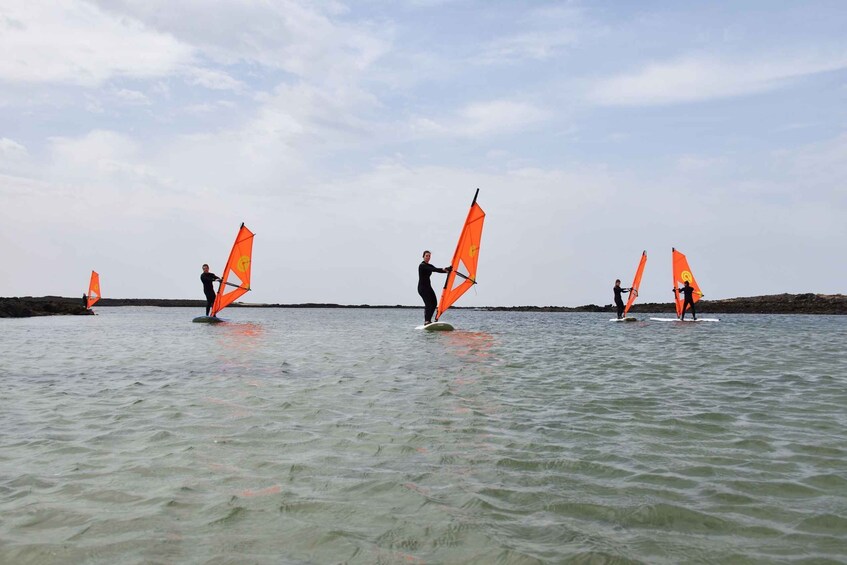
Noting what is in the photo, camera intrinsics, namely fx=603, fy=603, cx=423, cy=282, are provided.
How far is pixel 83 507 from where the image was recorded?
11.5ft

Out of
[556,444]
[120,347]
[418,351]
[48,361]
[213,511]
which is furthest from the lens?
[120,347]

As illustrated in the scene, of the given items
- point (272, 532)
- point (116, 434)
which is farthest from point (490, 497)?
point (116, 434)

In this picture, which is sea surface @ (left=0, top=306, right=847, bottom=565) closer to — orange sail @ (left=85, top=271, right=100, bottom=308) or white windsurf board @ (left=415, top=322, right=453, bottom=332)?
white windsurf board @ (left=415, top=322, right=453, bottom=332)

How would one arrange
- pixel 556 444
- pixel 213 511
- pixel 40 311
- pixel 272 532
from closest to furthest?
1. pixel 272 532
2. pixel 213 511
3. pixel 556 444
4. pixel 40 311

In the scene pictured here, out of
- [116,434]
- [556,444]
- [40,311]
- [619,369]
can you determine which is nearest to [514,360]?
[619,369]

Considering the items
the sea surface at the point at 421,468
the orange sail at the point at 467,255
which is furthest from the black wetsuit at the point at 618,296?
the sea surface at the point at 421,468

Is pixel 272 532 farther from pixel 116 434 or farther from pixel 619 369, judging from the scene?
pixel 619 369

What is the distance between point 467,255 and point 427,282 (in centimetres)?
161

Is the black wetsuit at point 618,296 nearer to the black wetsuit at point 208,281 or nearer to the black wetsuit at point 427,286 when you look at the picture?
the black wetsuit at point 427,286

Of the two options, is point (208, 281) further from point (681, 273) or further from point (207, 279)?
point (681, 273)

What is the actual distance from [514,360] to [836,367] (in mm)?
5648

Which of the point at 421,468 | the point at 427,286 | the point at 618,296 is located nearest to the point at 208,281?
the point at 427,286

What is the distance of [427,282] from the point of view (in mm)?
19422

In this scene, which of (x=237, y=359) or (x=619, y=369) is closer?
(x=619, y=369)
